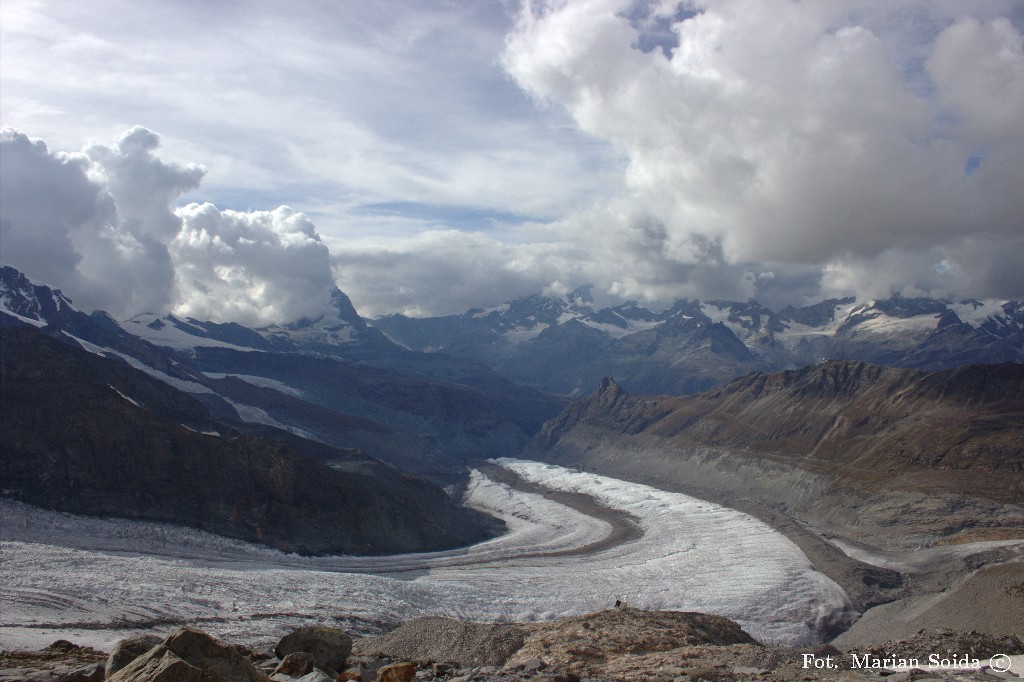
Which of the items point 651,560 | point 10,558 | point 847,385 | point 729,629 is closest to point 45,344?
point 10,558

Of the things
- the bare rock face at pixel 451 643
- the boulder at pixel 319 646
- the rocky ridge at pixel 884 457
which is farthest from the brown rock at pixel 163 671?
the rocky ridge at pixel 884 457

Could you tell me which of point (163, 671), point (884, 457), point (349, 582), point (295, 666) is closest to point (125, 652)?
point (163, 671)

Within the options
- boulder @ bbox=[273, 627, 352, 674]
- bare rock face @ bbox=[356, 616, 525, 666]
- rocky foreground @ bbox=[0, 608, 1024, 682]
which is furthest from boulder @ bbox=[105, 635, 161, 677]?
bare rock face @ bbox=[356, 616, 525, 666]

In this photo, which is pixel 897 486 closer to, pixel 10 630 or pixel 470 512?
pixel 470 512

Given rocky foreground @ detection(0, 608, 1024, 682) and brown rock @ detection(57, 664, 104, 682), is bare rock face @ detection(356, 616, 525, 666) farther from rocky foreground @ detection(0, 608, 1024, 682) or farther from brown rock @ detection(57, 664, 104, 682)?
brown rock @ detection(57, 664, 104, 682)

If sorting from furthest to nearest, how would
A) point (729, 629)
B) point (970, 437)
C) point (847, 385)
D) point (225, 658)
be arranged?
1. point (847, 385)
2. point (970, 437)
3. point (729, 629)
4. point (225, 658)

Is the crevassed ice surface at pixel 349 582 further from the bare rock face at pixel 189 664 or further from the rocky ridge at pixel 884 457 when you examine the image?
the bare rock face at pixel 189 664
